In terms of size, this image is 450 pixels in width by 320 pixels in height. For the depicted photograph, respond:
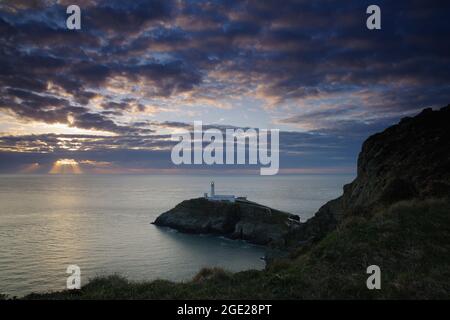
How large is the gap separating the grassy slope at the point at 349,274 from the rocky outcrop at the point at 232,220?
60.0 m

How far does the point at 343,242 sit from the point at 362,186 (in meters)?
18.7

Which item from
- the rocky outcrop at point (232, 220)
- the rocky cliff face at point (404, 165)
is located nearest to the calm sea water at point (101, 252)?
the rocky outcrop at point (232, 220)

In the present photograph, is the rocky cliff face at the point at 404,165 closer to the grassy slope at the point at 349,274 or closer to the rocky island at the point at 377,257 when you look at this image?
the rocky island at the point at 377,257

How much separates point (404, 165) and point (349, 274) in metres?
19.4

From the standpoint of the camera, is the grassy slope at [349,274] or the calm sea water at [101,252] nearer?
the grassy slope at [349,274]

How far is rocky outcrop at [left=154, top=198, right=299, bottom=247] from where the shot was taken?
82625mm

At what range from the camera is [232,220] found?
93.2 m

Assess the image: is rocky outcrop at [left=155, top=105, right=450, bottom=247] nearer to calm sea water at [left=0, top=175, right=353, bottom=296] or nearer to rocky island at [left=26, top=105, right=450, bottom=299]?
rocky island at [left=26, top=105, right=450, bottom=299]

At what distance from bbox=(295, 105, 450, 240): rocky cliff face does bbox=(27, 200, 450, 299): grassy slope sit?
16.2 ft

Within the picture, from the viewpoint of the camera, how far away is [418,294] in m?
11.7

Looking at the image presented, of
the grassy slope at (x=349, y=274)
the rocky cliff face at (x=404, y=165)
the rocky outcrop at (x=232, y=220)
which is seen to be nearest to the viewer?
the grassy slope at (x=349, y=274)

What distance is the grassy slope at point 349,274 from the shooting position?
12.4 metres
